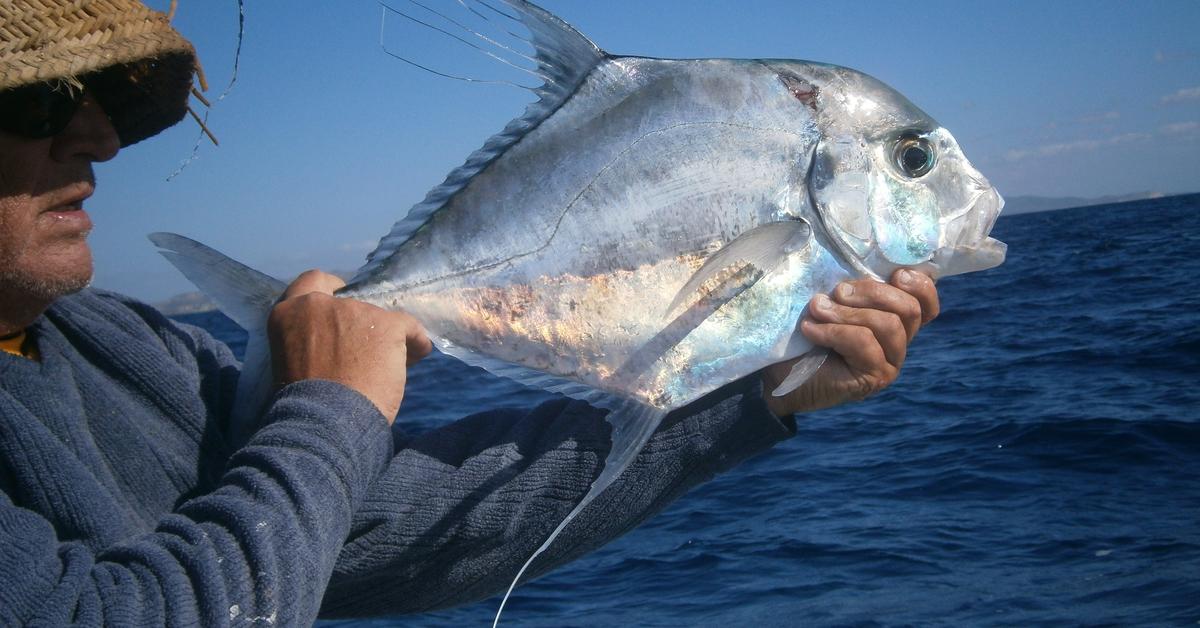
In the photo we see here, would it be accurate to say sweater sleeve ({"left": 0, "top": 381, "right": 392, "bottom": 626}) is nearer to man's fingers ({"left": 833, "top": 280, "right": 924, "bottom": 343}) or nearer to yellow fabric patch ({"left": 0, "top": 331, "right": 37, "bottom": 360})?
yellow fabric patch ({"left": 0, "top": 331, "right": 37, "bottom": 360})

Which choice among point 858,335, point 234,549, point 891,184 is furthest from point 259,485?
point 891,184

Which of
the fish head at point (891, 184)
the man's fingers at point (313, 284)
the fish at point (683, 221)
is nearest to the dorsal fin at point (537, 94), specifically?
the fish at point (683, 221)

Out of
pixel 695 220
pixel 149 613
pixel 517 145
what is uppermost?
pixel 517 145

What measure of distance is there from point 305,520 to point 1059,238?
41.6 meters

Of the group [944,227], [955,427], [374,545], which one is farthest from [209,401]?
[955,427]

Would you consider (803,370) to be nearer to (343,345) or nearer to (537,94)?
(537,94)

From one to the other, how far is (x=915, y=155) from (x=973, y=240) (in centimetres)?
25

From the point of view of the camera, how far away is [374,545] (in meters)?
2.26

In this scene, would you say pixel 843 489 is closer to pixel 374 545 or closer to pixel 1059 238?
pixel 374 545

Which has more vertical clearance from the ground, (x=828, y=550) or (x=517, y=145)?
(x=517, y=145)

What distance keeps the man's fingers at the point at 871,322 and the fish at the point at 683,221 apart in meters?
0.04

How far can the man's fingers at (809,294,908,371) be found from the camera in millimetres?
2064

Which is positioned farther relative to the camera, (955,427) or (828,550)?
(955,427)

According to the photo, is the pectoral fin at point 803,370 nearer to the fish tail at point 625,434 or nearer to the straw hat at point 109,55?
the fish tail at point 625,434
